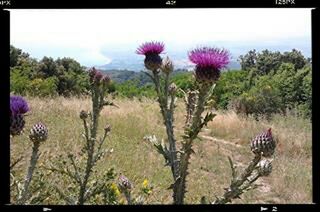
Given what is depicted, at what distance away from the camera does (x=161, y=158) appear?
4746 millimetres

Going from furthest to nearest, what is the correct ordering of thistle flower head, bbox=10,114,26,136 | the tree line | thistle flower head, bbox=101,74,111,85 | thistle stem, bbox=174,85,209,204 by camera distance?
the tree line, thistle flower head, bbox=101,74,111,85, thistle flower head, bbox=10,114,26,136, thistle stem, bbox=174,85,209,204

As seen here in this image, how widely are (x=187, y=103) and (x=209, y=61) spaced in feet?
0.53

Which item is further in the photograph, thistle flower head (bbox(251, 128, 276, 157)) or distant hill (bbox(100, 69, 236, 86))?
distant hill (bbox(100, 69, 236, 86))

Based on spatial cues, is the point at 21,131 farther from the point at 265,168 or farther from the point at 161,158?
the point at 161,158

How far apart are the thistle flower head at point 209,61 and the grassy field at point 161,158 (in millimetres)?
1404

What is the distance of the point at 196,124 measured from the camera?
1344mm

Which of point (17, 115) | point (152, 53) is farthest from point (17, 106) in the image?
point (152, 53)

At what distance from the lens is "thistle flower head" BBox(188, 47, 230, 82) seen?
53.2 inches

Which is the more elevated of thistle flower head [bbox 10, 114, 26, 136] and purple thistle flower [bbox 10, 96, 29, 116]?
purple thistle flower [bbox 10, 96, 29, 116]

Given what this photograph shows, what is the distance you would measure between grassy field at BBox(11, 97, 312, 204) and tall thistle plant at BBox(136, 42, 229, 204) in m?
1.24

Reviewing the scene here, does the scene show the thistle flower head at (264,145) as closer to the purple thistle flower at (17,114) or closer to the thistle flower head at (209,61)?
the thistle flower head at (209,61)

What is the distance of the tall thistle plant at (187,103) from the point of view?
134 centimetres

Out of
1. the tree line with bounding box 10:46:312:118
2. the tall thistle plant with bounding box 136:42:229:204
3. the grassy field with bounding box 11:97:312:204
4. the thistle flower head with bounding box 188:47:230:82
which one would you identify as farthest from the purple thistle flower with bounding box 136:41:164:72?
the tree line with bounding box 10:46:312:118

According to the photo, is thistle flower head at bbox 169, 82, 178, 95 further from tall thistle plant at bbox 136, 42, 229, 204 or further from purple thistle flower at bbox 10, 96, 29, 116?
purple thistle flower at bbox 10, 96, 29, 116
